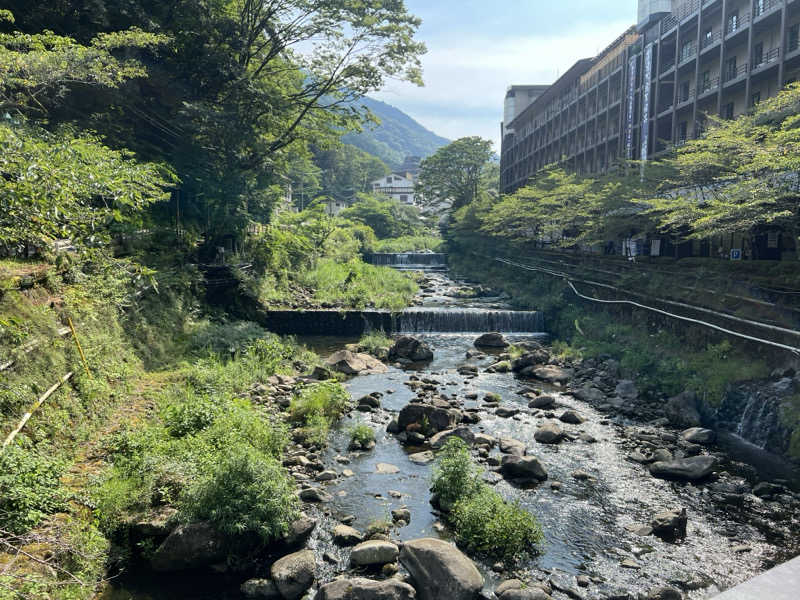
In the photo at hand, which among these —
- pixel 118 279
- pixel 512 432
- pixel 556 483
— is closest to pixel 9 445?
pixel 118 279

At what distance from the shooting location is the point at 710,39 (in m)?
31.3

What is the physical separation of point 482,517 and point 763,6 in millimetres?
31684

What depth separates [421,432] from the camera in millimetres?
12727

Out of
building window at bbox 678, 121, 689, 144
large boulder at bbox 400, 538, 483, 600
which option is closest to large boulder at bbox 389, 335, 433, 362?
large boulder at bbox 400, 538, 483, 600

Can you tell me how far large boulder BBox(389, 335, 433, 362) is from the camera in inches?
820

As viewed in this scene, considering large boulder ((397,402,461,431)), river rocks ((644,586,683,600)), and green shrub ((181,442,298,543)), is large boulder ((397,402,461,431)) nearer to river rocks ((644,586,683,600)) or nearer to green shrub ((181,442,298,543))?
green shrub ((181,442,298,543))

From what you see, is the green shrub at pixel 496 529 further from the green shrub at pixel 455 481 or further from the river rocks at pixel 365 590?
the river rocks at pixel 365 590

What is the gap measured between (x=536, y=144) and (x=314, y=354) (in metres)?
54.9

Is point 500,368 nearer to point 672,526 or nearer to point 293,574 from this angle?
point 672,526

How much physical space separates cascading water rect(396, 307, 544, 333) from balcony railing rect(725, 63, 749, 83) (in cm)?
1752

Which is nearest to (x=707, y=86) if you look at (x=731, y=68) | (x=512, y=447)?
(x=731, y=68)

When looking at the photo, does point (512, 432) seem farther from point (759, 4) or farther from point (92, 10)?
point (759, 4)

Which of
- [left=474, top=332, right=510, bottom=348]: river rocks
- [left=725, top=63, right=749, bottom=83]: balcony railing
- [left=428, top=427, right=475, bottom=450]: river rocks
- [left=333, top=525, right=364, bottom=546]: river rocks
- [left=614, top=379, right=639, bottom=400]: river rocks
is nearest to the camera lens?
[left=333, top=525, right=364, bottom=546]: river rocks

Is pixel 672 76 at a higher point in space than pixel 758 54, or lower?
higher
